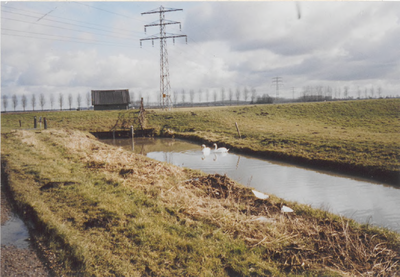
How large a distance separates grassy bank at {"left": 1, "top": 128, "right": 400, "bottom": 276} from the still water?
68.8 inches

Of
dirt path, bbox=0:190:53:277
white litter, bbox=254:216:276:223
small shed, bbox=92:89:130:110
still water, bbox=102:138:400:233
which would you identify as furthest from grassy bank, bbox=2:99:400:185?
small shed, bbox=92:89:130:110

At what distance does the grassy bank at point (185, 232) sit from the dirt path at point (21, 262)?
0.30 metres

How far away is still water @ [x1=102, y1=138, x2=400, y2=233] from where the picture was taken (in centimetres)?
815

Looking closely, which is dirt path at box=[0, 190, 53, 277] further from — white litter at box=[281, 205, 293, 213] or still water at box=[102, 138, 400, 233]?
still water at box=[102, 138, 400, 233]

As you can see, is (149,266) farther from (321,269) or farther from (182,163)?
(182,163)

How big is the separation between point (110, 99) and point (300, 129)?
141 feet

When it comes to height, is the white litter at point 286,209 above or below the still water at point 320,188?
above

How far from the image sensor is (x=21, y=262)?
4680 millimetres

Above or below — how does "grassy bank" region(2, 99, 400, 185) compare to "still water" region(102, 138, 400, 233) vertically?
above

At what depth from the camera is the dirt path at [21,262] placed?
440 cm

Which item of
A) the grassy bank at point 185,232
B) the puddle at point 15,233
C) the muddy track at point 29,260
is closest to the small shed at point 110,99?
the grassy bank at point 185,232

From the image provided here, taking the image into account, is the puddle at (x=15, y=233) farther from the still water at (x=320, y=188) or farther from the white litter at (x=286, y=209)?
the still water at (x=320, y=188)

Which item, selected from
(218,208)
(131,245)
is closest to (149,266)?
(131,245)

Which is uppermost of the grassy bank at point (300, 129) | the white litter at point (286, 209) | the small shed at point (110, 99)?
the small shed at point (110, 99)
